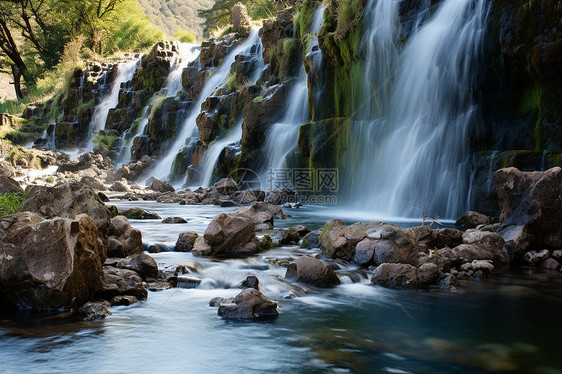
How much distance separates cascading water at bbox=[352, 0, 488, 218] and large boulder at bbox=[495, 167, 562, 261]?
2.71 metres

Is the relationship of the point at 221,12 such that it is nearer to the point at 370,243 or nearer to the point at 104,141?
the point at 104,141

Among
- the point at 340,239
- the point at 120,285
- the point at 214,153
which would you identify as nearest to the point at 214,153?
the point at 214,153

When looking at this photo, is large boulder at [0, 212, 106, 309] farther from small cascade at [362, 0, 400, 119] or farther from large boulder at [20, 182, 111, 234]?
small cascade at [362, 0, 400, 119]

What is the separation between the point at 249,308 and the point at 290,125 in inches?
492

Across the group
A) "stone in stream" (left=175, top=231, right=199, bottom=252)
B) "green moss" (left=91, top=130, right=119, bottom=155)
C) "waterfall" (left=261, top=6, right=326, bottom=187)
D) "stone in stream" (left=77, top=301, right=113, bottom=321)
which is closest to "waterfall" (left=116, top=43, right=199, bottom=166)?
"green moss" (left=91, top=130, right=119, bottom=155)

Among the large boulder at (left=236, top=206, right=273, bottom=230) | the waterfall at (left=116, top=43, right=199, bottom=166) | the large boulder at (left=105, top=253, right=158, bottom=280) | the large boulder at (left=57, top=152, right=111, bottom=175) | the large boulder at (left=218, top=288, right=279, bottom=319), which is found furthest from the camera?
the waterfall at (left=116, top=43, right=199, bottom=166)

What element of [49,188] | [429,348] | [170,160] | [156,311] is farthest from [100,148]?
[429,348]

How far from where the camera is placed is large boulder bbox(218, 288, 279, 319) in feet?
13.5

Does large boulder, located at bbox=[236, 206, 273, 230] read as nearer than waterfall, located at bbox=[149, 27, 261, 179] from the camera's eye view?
Yes

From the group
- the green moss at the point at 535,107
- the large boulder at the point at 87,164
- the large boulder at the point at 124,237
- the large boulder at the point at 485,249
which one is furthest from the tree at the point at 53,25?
the large boulder at the point at 485,249

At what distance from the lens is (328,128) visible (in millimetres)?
13773

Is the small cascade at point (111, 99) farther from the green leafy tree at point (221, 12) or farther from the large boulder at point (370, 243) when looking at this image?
the large boulder at point (370, 243)

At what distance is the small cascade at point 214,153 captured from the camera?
18362 mm

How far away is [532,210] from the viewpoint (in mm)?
6605
